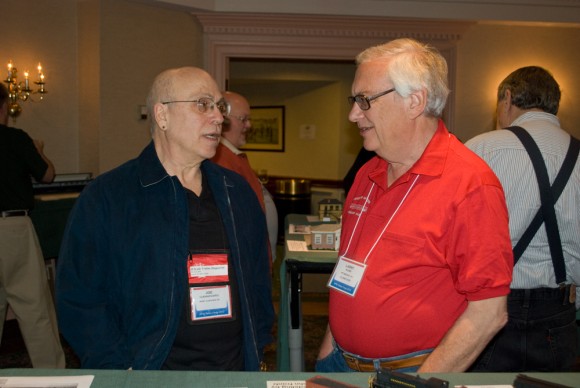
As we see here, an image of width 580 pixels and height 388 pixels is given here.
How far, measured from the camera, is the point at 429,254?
150 cm

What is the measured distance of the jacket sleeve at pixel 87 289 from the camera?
1629 millimetres

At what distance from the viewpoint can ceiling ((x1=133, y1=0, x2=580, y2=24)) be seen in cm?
561

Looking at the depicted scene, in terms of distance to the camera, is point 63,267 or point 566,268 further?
point 566,268

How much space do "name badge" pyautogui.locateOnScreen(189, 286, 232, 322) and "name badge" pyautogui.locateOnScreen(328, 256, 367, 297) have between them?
33cm

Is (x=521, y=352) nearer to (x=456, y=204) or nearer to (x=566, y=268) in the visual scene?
(x=566, y=268)

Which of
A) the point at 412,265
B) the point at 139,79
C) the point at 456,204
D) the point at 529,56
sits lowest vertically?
the point at 412,265

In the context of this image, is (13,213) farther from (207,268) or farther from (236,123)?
(207,268)

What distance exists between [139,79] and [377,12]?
252 cm

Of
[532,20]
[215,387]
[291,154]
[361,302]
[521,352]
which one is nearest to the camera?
[215,387]

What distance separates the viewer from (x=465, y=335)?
4.74 ft

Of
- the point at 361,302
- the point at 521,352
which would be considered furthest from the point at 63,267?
the point at 521,352

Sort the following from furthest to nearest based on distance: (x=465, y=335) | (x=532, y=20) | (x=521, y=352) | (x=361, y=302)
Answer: (x=532, y=20) → (x=521, y=352) → (x=361, y=302) → (x=465, y=335)

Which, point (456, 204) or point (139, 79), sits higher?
point (139, 79)

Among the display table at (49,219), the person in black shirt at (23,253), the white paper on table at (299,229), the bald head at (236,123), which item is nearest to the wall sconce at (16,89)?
the display table at (49,219)
